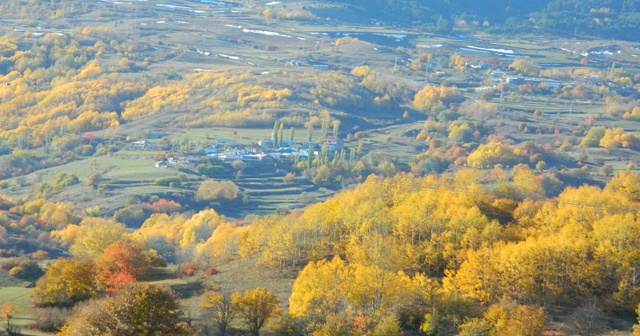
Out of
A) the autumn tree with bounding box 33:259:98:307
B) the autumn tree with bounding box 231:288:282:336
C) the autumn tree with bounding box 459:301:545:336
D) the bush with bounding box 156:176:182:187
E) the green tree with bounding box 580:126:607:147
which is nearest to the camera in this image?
the autumn tree with bounding box 459:301:545:336

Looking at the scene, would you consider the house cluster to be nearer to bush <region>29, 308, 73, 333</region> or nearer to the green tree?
the green tree

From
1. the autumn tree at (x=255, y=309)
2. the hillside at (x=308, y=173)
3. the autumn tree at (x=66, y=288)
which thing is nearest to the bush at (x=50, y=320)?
the hillside at (x=308, y=173)

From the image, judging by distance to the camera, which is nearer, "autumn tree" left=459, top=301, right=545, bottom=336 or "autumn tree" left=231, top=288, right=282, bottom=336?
"autumn tree" left=459, top=301, right=545, bottom=336

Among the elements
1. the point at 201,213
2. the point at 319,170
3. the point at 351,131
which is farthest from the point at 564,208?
the point at 351,131

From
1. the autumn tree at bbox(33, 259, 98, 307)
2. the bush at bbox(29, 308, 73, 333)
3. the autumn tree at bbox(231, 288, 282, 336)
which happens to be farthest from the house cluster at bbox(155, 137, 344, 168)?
the autumn tree at bbox(231, 288, 282, 336)

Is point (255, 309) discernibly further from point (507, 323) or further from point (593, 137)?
point (593, 137)

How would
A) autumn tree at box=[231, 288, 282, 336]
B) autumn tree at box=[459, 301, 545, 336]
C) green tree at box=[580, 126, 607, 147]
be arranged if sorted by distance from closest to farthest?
autumn tree at box=[459, 301, 545, 336]
autumn tree at box=[231, 288, 282, 336]
green tree at box=[580, 126, 607, 147]

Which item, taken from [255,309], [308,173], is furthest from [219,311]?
[308,173]
